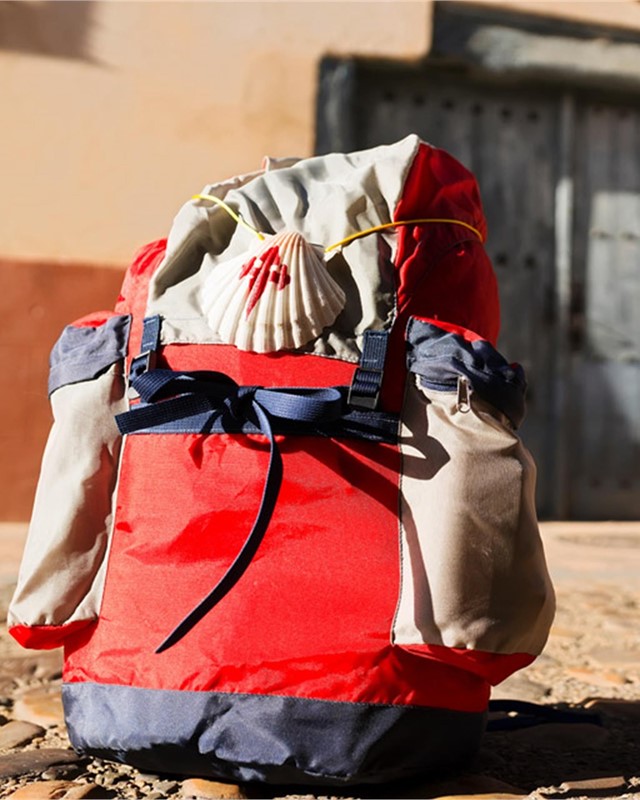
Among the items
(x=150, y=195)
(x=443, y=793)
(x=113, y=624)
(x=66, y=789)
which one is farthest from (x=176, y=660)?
(x=150, y=195)

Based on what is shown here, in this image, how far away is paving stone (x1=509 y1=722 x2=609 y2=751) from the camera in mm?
1862

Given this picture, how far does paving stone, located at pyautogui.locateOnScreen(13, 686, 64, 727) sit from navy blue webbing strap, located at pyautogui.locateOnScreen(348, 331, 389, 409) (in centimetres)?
89

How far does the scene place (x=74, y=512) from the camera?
5.27 feet

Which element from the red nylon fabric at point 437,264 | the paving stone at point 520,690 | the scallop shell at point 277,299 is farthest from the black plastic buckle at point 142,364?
the paving stone at point 520,690

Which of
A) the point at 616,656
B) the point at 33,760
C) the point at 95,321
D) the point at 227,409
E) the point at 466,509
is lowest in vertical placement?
the point at 616,656

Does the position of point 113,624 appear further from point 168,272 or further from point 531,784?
point 531,784

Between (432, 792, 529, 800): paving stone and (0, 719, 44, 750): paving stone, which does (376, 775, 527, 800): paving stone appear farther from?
(0, 719, 44, 750): paving stone

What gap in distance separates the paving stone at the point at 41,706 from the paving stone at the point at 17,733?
28mm

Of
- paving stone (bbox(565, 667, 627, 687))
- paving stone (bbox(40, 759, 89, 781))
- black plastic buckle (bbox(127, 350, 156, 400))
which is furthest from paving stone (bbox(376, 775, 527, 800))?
paving stone (bbox(565, 667, 627, 687))

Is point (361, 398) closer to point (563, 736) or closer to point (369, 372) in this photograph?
point (369, 372)

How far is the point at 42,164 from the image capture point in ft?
14.9

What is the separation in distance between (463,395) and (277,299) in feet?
1.01

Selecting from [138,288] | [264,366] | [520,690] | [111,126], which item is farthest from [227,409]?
[111,126]

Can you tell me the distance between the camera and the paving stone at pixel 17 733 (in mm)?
1825
